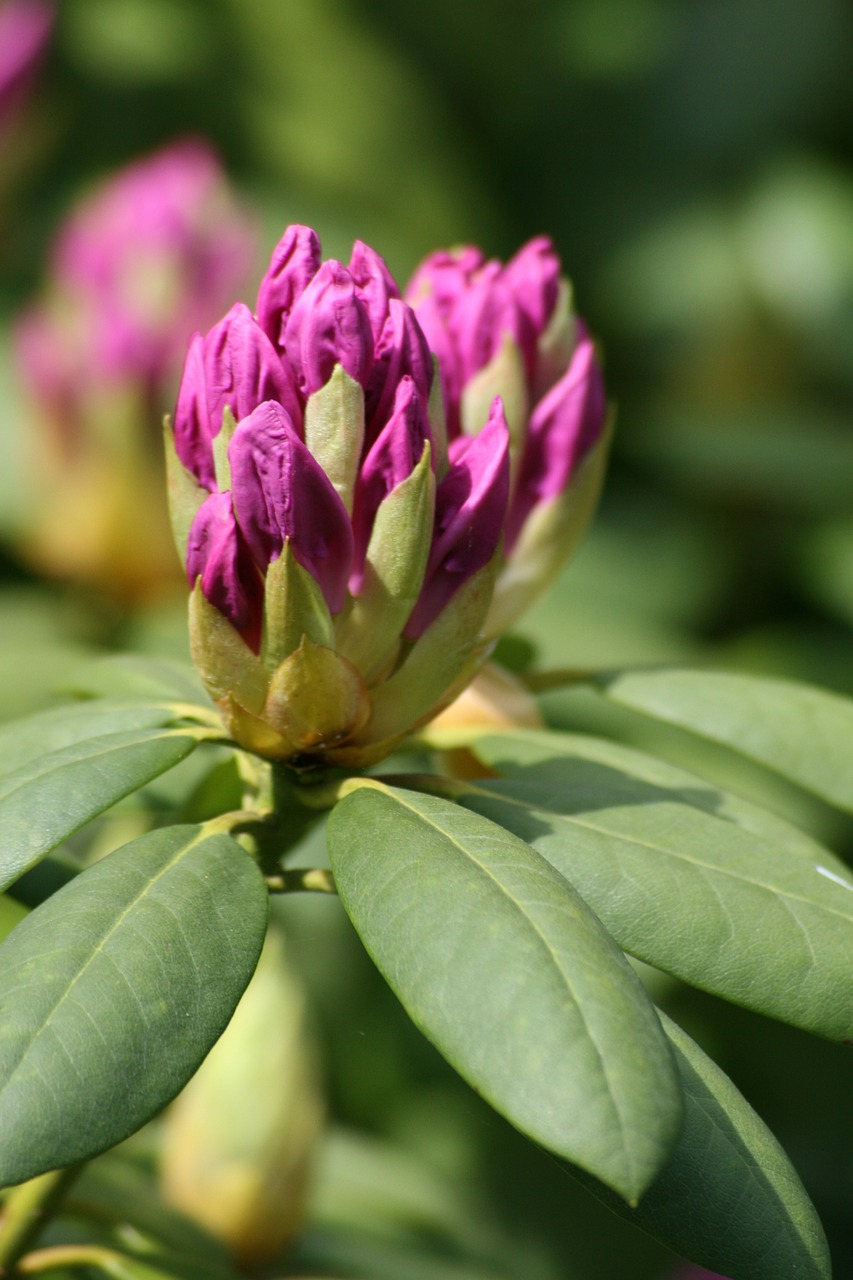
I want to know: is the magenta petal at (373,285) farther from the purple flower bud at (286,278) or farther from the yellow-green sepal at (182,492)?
the yellow-green sepal at (182,492)

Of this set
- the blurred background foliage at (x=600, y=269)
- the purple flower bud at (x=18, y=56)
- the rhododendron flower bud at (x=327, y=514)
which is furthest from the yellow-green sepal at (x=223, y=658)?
the purple flower bud at (x=18, y=56)

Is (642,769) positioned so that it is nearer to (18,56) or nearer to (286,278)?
(286,278)

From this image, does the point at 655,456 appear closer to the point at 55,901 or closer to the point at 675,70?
the point at 675,70

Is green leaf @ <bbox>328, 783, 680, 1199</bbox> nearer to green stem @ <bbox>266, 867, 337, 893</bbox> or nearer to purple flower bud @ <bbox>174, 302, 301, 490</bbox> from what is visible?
green stem @ <bbox>266, 867, 337, 893</bbox>

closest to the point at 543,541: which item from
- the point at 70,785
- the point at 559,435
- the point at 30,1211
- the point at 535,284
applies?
the point at 559,435

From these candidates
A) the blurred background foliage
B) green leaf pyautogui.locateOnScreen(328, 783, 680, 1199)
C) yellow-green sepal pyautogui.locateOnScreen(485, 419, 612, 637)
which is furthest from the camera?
the blurred background foliage

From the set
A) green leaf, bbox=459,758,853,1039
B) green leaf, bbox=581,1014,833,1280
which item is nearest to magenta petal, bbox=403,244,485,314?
green leaf, bbox=459,758,853,1039
